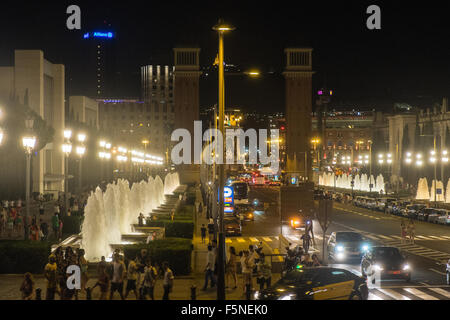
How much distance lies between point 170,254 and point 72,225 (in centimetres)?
1213

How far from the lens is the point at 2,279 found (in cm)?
1936

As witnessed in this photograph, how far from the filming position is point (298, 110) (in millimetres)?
140750

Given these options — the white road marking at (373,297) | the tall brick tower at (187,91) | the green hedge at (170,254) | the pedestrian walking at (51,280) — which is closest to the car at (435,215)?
the white road marking at (373,297)

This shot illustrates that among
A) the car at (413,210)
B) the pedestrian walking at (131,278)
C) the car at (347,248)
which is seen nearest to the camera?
the pedestrian walking at (131,278)

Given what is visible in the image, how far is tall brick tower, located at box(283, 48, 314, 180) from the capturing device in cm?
13788

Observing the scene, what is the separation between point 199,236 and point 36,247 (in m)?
17.7

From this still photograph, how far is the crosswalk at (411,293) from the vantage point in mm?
17419

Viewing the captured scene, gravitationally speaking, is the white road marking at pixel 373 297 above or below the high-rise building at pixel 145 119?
below

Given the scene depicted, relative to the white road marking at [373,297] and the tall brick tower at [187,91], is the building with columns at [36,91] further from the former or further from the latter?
the tall brick tower at [187,91]

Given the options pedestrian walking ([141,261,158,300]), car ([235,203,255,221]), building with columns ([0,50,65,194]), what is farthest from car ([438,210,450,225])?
building with columns ([0,50,65,194])

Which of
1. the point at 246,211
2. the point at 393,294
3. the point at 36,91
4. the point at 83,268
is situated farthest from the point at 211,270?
the point at 36,91

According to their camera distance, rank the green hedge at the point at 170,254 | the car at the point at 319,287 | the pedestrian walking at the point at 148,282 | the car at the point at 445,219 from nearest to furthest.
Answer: the car at the point at 319,287, the pedestrian walking at the point at 148,282, the green hedge at the point at 170,254, the car at the point at 445,219
